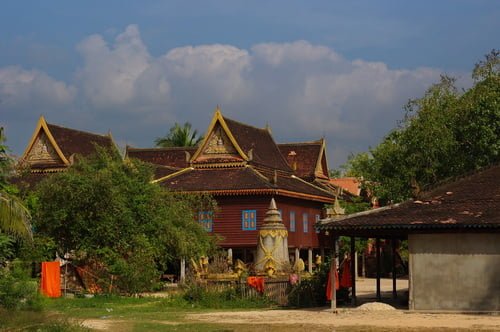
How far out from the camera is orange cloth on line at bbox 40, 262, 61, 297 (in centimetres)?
3325

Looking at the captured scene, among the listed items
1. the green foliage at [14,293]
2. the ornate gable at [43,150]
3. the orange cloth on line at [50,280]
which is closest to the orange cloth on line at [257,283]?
the orange cloth on line at [50,280]

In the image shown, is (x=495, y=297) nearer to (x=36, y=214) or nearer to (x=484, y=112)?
(x=484, y=112)

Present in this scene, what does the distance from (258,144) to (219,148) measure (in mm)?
4135

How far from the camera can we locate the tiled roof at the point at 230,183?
5025cm

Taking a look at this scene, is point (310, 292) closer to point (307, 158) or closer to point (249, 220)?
point (249, 220)

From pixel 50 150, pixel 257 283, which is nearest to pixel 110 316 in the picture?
pixel 257 283

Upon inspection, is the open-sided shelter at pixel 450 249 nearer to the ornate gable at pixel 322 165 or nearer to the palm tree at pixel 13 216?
the palm tree at pixel 13 216

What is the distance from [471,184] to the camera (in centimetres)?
2928

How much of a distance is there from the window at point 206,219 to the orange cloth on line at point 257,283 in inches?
774

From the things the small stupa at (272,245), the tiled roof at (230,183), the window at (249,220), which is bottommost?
the small stupa at (272,245)

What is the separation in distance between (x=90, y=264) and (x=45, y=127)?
22.6 metres

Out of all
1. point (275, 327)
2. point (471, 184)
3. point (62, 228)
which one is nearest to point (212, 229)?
point (62, 228)

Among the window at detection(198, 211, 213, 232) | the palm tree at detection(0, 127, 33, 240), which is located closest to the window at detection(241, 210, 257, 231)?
the window at detection(198, 211, 213, 232)

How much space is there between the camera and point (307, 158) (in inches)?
2488
